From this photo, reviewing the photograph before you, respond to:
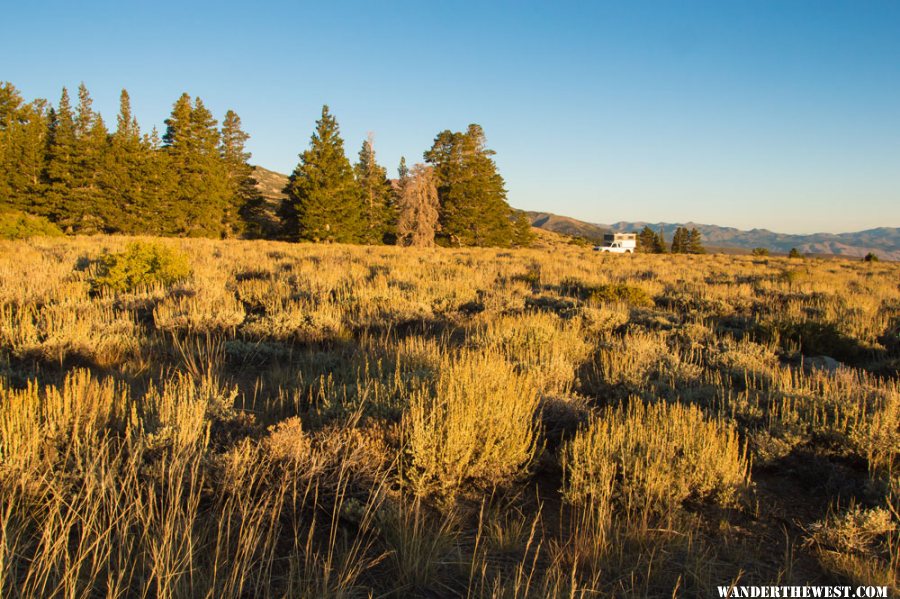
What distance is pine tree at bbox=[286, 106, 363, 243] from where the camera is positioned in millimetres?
33500

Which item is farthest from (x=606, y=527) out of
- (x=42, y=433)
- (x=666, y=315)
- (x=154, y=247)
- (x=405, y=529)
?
(x=154, y=247)

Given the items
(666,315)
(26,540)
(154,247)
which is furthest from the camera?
(154,247)

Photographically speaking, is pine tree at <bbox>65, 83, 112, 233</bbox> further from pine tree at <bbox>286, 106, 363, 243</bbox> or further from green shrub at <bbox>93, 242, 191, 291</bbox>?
green shrub at <bbox>93, 242, 191, 291</bbox>

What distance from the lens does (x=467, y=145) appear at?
39.8 meters

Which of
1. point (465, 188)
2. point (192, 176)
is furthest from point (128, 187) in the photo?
point (465, 188)

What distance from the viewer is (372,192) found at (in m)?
39.9

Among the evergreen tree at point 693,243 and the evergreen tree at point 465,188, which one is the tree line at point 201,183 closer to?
the evergreen tree at point 465,188

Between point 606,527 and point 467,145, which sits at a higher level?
point 467,145

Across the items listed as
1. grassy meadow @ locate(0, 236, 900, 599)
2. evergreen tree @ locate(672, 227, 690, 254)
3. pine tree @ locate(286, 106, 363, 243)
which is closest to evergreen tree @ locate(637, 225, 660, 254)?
evergreen tree @ locate(672, 227, 690, 254)

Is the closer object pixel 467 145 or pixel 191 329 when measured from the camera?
pixel 191 329

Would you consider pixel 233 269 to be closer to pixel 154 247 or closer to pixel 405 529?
pixel 154 247

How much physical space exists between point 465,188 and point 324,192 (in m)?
11.8

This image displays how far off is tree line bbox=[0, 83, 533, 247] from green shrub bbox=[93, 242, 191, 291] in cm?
2475

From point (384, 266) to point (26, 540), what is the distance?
11.6 metres
